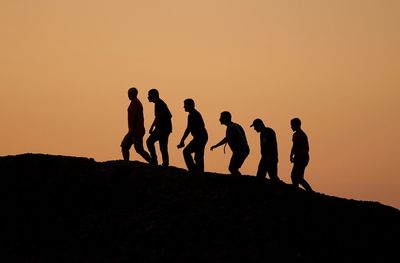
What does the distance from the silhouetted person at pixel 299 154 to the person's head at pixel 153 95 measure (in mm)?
4084

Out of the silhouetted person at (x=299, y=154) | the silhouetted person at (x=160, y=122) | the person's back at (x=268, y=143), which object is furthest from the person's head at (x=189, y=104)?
the silhouetted person at (x=299, y=154)

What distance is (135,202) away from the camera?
1834cm

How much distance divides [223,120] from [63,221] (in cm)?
562

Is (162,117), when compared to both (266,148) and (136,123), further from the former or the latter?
(266,148)

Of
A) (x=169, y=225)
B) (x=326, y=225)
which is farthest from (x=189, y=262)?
(x=326, y=225)

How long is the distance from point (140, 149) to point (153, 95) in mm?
1730

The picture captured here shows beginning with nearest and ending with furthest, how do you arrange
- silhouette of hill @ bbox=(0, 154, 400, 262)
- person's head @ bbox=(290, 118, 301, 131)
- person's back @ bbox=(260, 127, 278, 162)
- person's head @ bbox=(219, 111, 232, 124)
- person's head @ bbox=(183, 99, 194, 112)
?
silhouette of hill @ bbox=(0, 154, 400, 262) < person's head @ bbox=(183, 99, 194, 112) < person's head @ bbox=(219, 111, 232, 124) < person's head @ bbox=(290, 118, 301, 131) < person's back @ bbox=(260, 127, 278, 162)

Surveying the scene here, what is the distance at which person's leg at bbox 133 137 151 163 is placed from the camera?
2064cm

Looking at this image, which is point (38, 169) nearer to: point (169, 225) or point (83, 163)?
point (83, 163)

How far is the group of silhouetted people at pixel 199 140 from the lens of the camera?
20.2 m

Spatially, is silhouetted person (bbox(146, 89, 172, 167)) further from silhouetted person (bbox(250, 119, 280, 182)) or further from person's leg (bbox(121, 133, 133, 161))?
silhouetted person (bbox(250, 119, 280, 182))

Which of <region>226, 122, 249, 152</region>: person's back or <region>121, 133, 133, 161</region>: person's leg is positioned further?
<region>121, 133, 133, 161</region>: person's leg

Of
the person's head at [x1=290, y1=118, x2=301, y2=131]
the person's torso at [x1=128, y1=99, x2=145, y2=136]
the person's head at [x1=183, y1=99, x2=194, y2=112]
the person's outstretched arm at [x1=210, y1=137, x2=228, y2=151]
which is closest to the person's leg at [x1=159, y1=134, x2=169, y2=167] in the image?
the person's torso at [x1=128, y1=99, x2=145, y2=136]

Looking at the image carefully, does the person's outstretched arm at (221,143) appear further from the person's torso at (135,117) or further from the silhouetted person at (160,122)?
the person's torso at (135,117)
